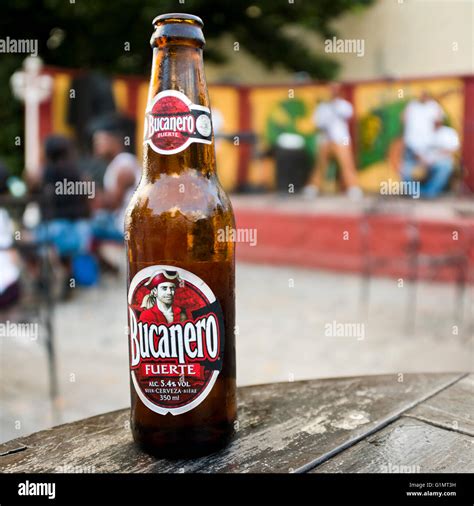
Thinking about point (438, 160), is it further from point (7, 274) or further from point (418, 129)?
point (7, 274)

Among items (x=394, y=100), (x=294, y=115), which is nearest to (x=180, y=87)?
(x=394, y=100)

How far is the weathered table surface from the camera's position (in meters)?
1.02

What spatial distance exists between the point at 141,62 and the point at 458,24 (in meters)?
7.50

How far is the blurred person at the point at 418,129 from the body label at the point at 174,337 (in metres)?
9.93

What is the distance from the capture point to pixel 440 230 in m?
6.60

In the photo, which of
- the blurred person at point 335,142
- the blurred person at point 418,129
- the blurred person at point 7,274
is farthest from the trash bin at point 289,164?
the blurred person at point 7,274

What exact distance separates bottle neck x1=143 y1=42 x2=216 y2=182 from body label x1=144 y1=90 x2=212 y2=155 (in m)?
0.01

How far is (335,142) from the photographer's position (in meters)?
11.8

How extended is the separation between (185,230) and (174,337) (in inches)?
8.3

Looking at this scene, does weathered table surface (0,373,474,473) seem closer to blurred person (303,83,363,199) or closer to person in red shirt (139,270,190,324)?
person in red shirt (139,270,190,324)

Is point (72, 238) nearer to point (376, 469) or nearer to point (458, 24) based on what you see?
point (376, 469)

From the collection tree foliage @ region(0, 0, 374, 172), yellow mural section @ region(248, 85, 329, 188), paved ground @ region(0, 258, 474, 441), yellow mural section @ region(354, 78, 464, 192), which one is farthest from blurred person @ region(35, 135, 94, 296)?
tree foliage @ region(0, 0, 374, 172)
